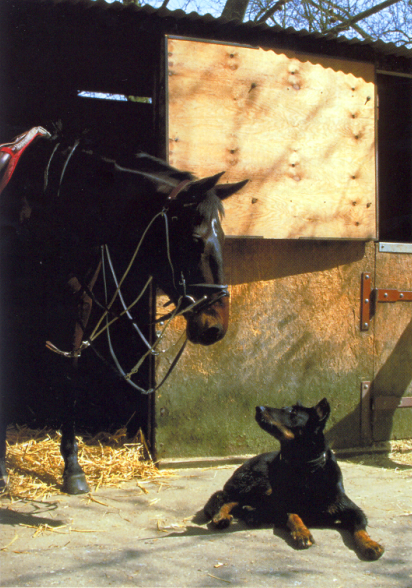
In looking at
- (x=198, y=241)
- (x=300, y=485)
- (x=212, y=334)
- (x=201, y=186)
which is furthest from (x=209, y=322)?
(x=300, y=485)

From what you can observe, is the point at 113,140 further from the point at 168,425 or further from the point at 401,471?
the point at 401,471

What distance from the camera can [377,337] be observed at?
15.8 feet

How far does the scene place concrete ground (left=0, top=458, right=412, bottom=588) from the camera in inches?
94.5

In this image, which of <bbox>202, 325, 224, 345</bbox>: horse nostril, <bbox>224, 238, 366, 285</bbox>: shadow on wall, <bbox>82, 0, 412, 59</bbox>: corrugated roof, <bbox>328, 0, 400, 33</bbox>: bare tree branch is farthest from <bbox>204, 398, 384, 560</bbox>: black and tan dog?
<bbox>328, 0, 400, 33</bbox>: bare tree branch

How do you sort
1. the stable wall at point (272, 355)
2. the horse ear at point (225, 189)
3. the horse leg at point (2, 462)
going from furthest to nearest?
the stable wall at point (272, 355) < the horse leg at point (2, 462) < the horse ear at point (225, 189)

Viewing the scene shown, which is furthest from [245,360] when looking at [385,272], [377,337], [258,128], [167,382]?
[258,128]

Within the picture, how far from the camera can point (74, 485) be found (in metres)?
3.58

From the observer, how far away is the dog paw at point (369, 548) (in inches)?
103

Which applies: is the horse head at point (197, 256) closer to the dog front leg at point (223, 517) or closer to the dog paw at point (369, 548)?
the dog front leg at point (223, 517)

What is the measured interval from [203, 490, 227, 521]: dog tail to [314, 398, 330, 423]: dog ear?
81 cm

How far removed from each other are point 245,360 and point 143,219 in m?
2.01

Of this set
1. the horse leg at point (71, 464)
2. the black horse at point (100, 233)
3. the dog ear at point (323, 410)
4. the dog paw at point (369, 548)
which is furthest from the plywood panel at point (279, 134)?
the dog paw at point (369, 548)

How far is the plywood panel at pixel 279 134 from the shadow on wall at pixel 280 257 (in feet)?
0.73

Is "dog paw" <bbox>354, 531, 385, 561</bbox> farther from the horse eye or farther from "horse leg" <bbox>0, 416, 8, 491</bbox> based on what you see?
"horse leg" <bbox>0, 416, 8, 491</bbox>
